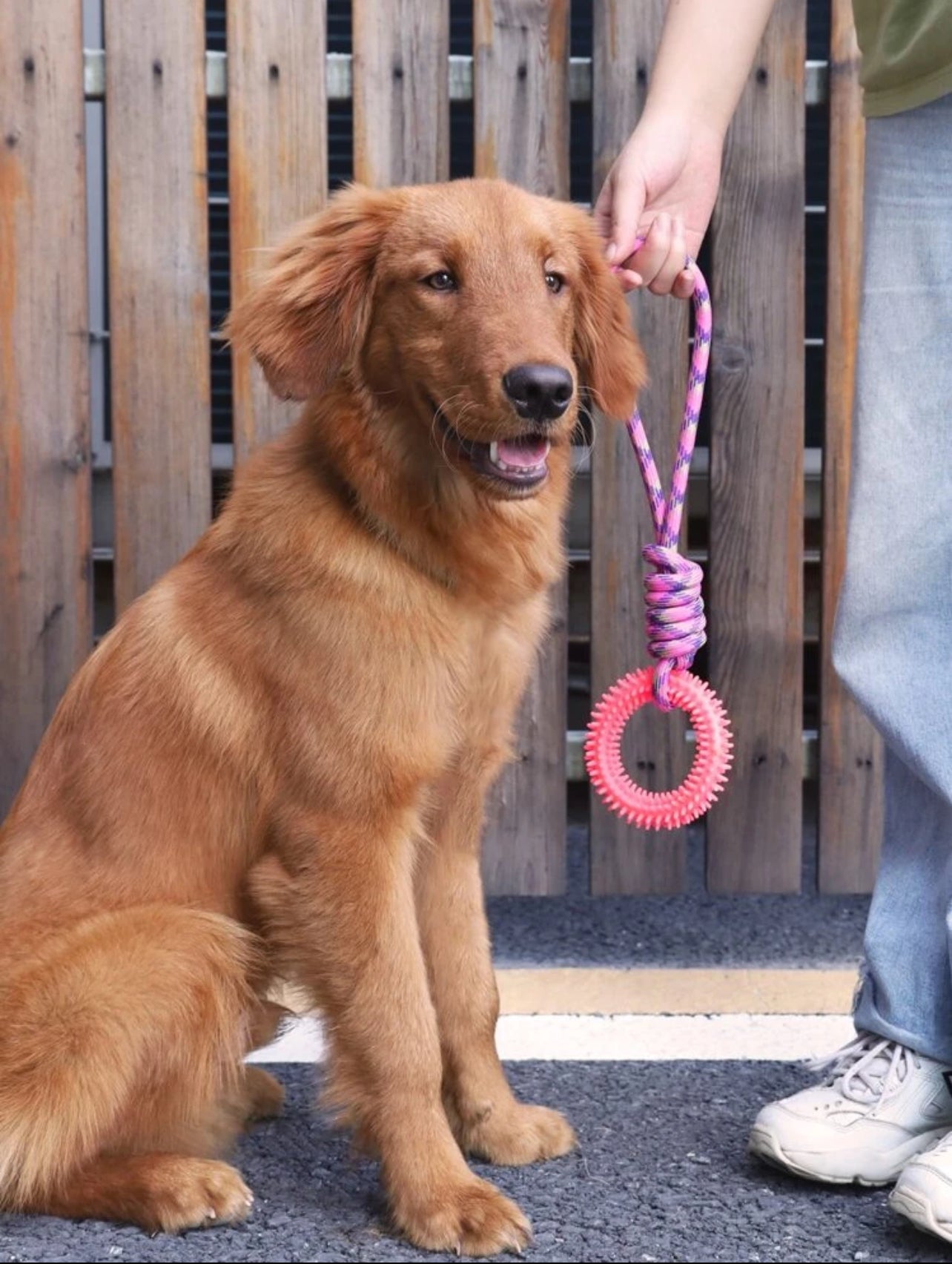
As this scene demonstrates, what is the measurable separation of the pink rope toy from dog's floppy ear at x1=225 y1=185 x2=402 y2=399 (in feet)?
1.81

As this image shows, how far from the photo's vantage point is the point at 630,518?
12.4ft

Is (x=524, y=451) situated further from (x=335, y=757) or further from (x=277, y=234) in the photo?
(x=277, y=234)

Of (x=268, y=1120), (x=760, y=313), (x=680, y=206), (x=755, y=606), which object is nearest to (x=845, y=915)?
(x=755, y=606)

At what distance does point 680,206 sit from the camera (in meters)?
2.73

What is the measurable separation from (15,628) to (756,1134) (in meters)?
2.13

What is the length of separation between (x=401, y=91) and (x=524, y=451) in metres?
1.57

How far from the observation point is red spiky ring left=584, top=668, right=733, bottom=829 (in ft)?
8.70

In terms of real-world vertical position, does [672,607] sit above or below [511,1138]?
above

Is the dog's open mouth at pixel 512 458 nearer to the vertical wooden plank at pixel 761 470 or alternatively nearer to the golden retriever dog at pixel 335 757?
the golden retriever dog at pixel 335 757

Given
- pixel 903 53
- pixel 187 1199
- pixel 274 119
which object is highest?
pixel 274 119

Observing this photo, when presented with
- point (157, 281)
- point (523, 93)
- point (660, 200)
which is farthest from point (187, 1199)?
point (523, 93)

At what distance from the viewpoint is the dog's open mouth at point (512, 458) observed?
2.43 m

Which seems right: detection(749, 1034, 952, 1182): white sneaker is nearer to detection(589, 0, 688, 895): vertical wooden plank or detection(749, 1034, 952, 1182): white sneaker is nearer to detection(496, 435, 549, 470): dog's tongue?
detection(496, 435, 549, 470): dog's tongue

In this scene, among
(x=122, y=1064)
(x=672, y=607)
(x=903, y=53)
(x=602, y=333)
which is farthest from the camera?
(x=602, y=333)
